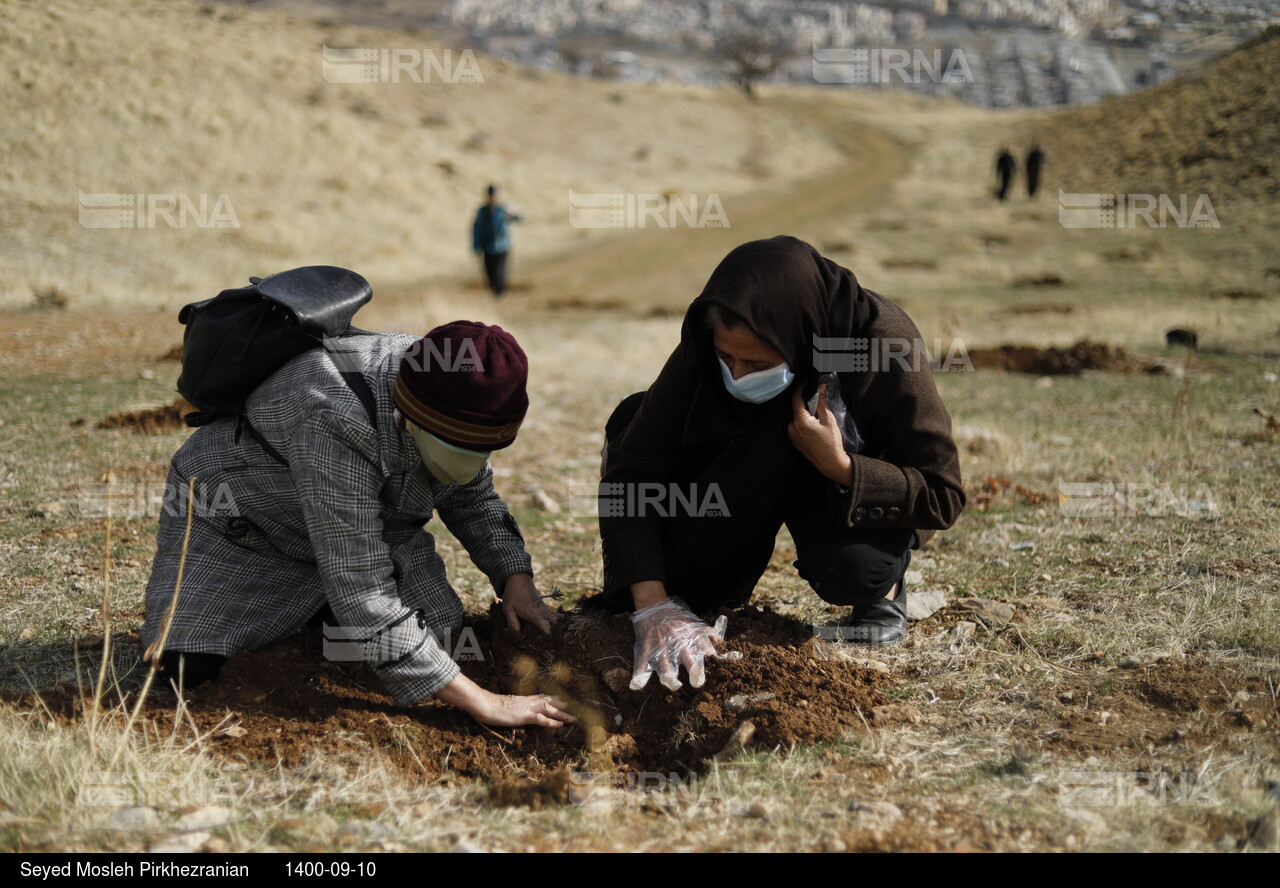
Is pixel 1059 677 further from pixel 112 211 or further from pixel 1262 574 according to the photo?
pixel 112 211

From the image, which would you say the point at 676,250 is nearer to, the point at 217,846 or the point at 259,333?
the point at 259,333

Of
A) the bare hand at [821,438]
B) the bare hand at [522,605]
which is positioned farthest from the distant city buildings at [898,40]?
the bare hand at [522,605]

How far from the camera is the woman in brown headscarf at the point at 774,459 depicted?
2664 mm

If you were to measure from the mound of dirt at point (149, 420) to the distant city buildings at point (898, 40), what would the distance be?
7.34 meters

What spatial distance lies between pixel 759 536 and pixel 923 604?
789mm

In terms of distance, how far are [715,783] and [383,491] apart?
1139 mm

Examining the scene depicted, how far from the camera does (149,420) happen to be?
20.9ft

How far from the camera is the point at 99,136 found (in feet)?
63.3

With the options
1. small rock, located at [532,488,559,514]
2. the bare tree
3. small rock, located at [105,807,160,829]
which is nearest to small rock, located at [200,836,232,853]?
small rock, located at [105,807,160,829]

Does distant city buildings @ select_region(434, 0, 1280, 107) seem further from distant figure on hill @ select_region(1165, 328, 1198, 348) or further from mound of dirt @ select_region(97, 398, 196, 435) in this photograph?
mound of dirt @ select_region(97, 398, 196, 435)

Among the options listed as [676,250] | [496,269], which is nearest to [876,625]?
[496,269]

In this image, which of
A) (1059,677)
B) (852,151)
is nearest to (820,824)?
(1059,677)

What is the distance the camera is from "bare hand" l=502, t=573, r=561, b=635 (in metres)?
3.09

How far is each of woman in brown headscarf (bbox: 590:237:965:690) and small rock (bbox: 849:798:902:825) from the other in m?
0.61
